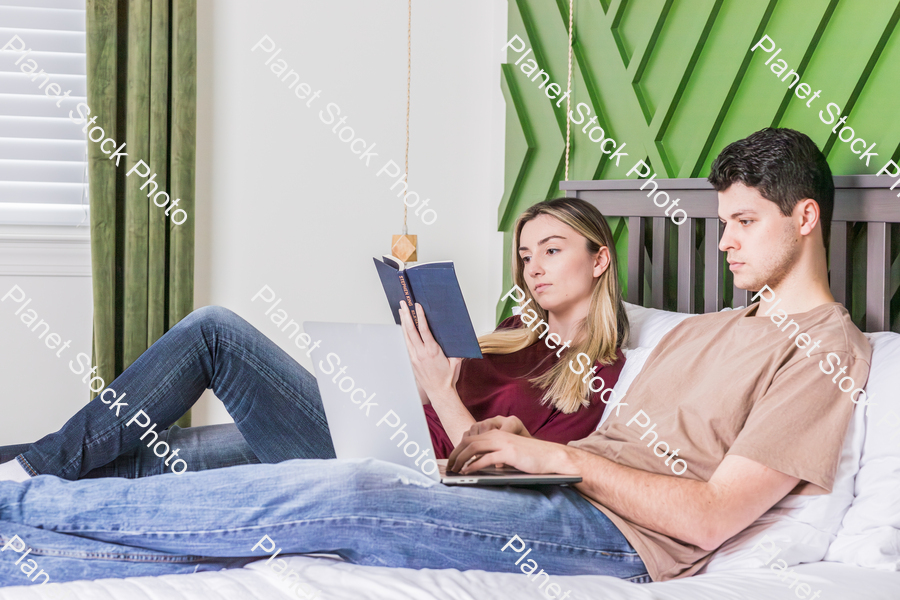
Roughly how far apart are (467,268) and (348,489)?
1665mm

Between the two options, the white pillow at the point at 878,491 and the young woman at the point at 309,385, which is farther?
the young woman at the point at 309,385

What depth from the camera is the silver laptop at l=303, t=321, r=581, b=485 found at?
3.75ft

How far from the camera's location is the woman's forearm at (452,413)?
4.66 feet

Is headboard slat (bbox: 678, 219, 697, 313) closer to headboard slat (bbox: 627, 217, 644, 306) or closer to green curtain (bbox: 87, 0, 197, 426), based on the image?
headboard slat (bbox: 627, 217, 644, 306)

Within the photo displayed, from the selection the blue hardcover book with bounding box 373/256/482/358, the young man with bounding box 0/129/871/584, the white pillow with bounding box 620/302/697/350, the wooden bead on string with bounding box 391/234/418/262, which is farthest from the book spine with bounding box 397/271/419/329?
the wooden bead on string with bounding box 391/234/418/262

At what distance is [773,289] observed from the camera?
1.22m

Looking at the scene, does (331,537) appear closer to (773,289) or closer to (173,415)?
(173,415)

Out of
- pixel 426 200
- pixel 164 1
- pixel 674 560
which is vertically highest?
pixel 164 1

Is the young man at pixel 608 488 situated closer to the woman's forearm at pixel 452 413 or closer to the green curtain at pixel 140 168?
the woman's forearm at pixel 452 413

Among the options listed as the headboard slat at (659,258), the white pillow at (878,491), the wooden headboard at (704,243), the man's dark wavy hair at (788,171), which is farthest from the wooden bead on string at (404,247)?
the white pillow at (878,491)

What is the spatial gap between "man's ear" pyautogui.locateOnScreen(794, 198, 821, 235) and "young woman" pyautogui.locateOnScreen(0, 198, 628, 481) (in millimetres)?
451

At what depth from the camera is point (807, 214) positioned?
1194mm

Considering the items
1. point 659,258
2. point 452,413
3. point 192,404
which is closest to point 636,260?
point 659,258

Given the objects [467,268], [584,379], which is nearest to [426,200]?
[467,268]
